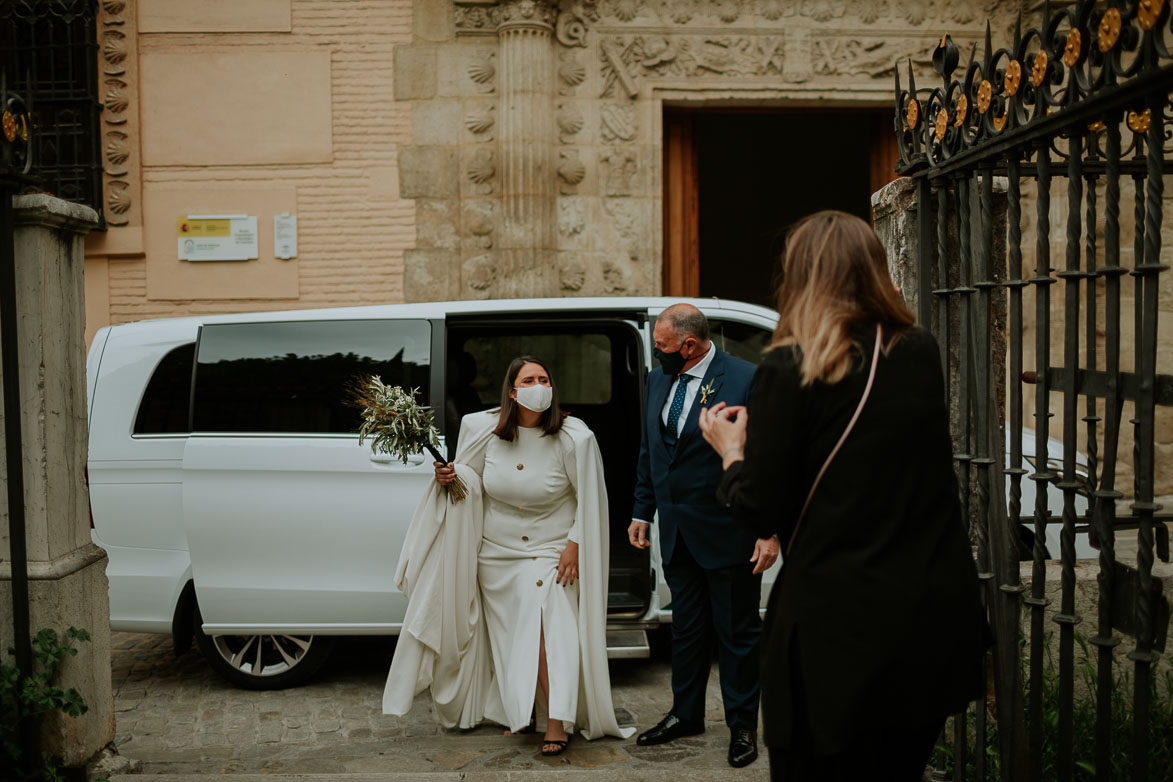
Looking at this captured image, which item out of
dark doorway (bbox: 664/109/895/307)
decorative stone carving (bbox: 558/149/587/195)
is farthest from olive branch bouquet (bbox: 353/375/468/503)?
dark doorway (bbox: 664/109/895/307)

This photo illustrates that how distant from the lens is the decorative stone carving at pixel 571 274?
10.8 meters

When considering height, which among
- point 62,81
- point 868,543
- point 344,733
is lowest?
point 344,733

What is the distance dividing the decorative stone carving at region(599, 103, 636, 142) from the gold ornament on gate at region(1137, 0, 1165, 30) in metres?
8.36

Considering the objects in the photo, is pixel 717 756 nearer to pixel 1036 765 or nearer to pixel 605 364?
pixel 1036 765

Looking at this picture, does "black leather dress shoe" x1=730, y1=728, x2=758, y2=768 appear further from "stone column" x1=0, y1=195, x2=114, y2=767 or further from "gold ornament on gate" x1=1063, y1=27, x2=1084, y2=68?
"gold ornament on gate" x1=1063, y1=27, x2=1084, y2=68

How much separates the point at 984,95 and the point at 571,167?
749cm

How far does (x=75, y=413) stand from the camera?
4.54 meters

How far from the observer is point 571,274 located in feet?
35.6

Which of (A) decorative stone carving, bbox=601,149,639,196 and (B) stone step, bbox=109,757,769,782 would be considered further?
(A) decorative stone carving, bbox=601,149,639,196

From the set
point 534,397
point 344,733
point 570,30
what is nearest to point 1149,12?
point 534,397

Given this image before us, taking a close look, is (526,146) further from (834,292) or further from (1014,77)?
(834,292)

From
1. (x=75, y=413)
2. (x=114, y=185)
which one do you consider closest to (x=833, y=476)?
(x=75, y=413)

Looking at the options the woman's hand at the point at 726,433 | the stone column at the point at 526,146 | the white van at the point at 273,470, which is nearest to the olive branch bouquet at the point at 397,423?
the white van at the point at 273,470

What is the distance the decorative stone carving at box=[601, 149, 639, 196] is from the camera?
10844 millimetres
